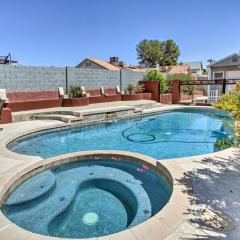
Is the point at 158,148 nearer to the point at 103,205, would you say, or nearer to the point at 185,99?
the point at 103,205

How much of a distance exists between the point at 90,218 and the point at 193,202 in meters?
1.74

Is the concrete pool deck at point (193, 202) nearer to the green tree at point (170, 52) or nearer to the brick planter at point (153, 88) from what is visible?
the brick planter at point (153, 88)

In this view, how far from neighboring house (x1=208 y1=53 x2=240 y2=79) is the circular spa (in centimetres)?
2093

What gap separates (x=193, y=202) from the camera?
377 cm

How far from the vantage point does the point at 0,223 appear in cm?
326

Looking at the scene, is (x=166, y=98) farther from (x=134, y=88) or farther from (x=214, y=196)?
(x=214, y=196)

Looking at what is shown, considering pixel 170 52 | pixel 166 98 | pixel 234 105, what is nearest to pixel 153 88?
pixel 166 98

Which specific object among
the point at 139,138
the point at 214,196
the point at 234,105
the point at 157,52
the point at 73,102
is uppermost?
the point at 157,52

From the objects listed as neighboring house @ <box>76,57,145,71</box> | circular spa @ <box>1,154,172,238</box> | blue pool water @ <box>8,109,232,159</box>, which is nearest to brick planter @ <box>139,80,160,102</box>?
blue pool water @ <box>8,109,232,159</box>

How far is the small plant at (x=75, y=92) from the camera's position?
51.2ft

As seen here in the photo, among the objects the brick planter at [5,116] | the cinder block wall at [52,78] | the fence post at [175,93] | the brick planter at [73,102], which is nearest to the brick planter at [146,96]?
the cinder block wall at [52,78]

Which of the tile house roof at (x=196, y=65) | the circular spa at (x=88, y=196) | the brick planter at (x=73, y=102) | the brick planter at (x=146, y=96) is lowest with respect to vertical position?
the circular spa at (x=88, y=196)

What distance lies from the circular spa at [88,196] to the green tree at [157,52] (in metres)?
49.9

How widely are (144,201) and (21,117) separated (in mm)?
8723
